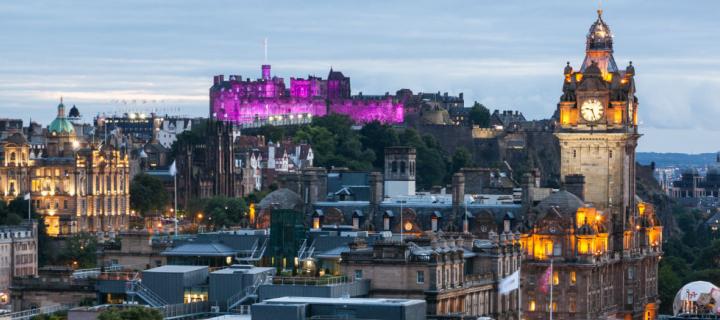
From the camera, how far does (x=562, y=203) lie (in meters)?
192

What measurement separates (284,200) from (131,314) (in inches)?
2484

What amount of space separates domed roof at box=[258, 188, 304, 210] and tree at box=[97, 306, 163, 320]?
58357mm

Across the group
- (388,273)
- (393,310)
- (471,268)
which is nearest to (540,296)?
(471,268)

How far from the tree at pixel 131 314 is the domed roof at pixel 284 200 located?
58.4 meters

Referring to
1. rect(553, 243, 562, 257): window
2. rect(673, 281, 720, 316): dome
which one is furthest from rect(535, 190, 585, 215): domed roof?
rect(673, 281, 720, 316): dome

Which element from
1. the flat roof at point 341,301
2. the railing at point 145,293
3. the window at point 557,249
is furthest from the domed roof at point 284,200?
the flat roof at point 341,301

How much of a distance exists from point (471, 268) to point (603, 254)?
42.8 metres

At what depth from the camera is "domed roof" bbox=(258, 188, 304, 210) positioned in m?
192

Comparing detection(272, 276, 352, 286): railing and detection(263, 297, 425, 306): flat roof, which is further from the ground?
detection(272, 276, 352, 286): railing

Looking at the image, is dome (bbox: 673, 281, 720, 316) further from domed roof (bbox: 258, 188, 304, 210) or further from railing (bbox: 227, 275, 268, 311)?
railing (bbox: 227, 275, 268, 311)

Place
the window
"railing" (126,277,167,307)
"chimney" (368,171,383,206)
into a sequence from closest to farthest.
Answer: "railing" (126,277,167,307)
the window
"chimney" (368,171,383,206)

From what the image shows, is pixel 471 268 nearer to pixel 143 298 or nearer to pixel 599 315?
pixel 143 298

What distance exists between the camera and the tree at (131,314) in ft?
422

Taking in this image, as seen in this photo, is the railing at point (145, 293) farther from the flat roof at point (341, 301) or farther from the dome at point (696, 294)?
the dome at point (696, 294)
